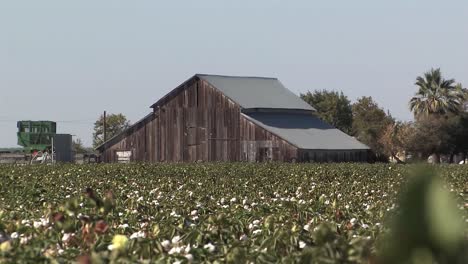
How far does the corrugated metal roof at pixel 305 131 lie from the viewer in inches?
2485

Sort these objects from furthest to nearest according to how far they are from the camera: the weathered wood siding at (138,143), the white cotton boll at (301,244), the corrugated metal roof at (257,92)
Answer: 1. the weathered wood siding at (138,143)
2. the corrugated metal roof at (257,92)
3. the white cotton boll at (301,244)

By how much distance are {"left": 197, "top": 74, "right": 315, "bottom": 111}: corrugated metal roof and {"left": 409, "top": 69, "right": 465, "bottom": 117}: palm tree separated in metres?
22.4

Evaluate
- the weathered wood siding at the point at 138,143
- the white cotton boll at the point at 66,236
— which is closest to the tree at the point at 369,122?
the weathered wood siding at the point at 138,143

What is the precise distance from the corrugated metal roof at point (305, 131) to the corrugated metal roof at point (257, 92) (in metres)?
0.81

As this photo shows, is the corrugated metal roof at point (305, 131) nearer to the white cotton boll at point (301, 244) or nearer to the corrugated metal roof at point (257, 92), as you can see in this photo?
the corrugated metal roof at point (257, 92)

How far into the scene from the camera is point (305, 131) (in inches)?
2606

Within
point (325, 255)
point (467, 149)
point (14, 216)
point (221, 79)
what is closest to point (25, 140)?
point (221, 79)

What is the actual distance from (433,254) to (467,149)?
84.5 metres

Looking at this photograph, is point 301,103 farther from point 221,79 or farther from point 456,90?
point 456,90

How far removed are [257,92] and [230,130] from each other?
5518 mm

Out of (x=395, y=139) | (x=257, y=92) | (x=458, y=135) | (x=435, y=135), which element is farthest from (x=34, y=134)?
(x=458, y=135)

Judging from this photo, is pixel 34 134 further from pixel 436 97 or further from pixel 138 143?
pixel 436 97

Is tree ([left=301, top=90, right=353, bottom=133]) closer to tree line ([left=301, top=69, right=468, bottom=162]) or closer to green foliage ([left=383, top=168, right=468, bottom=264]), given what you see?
tree line ([left=301, top=69, right=468, bottom=162])

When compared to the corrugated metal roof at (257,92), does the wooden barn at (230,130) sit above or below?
below
